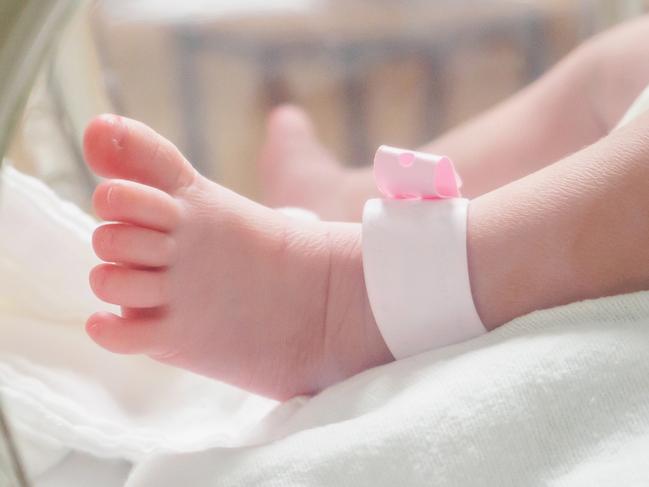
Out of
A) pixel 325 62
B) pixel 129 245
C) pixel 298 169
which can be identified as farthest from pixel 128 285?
pixel 325 62

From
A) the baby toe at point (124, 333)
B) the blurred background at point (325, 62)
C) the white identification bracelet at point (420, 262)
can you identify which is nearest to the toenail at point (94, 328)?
the baby toe at point (124, 333)

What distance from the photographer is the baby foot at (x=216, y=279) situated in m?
0.51

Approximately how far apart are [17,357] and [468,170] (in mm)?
335

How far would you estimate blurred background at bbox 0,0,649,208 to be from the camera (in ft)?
2.72

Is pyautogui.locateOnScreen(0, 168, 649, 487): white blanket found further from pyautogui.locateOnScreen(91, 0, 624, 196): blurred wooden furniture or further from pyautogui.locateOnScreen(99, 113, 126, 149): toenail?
pyautogui.locateOnScreen(91, 0, 624, 196): blurred wooden furniture

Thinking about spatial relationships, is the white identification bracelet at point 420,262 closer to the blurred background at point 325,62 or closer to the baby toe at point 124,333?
the baby toe at point 124,333

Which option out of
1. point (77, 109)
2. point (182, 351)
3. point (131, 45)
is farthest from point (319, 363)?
point (131, 45)

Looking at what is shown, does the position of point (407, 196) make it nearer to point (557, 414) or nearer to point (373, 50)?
point (557, 414)

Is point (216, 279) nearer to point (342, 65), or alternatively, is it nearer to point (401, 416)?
point (401, 416)

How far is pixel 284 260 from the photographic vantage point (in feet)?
1.83

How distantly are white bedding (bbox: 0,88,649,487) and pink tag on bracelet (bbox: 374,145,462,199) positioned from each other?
9 centimetres

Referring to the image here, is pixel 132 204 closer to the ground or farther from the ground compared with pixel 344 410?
farther from the ground

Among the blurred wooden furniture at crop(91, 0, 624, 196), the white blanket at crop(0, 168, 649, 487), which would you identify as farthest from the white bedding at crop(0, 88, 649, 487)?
the blurred wooden furniture at crop(91, 0, 624, 196)

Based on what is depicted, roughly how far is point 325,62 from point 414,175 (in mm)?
435
